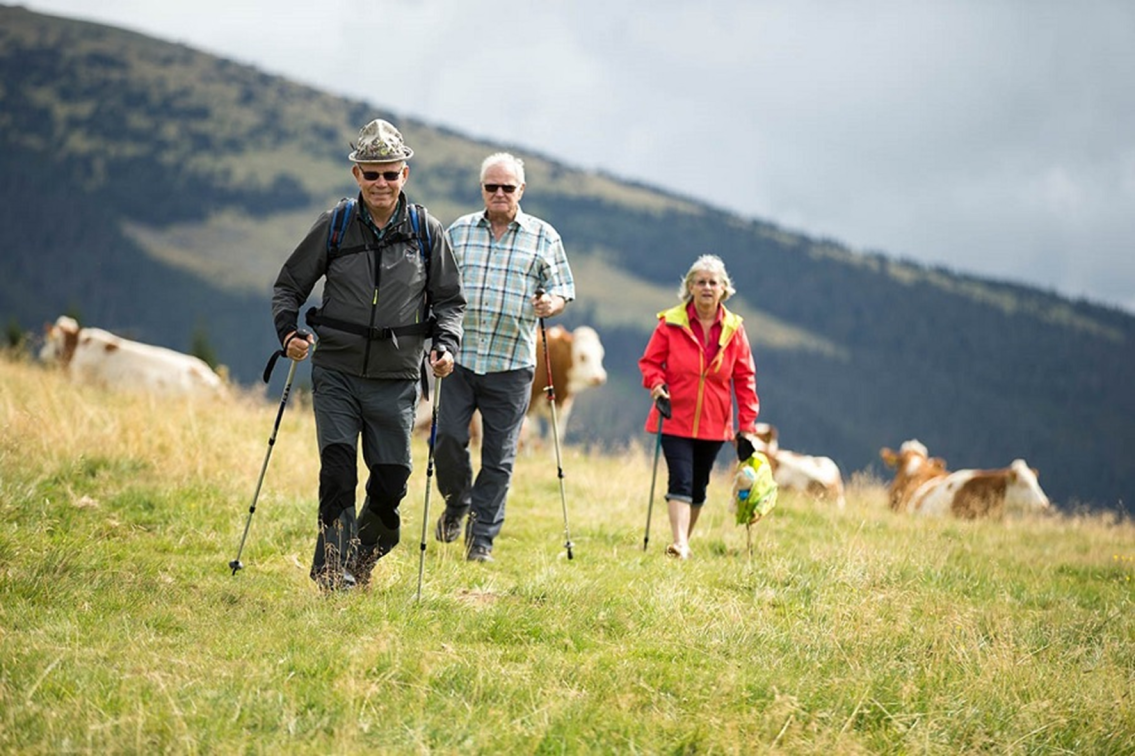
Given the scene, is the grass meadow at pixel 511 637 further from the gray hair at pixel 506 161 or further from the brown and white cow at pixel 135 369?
the brown and white cow at pixel 135 369

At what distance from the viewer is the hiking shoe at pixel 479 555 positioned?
816 centimetres

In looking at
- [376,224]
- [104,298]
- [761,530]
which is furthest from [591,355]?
[104,298]

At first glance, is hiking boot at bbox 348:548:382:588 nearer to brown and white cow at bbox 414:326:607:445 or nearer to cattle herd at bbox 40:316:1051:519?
cattle herd at bbox 40:316:1051:519

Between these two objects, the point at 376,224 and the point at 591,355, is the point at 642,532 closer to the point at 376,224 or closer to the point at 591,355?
the point at 376,224

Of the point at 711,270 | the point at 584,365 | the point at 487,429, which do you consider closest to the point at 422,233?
the point at 487,429

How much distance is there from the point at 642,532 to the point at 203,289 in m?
175

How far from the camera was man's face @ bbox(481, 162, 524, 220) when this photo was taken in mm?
8422

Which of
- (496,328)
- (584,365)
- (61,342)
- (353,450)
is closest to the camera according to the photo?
(353,450)

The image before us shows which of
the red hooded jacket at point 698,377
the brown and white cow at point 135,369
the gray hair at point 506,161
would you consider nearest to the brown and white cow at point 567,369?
the brown and white cow at point 135,369

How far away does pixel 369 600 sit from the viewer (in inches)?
252

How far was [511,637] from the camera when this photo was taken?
19.7 feet

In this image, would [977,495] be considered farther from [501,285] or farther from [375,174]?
[375,174]

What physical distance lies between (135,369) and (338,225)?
14388 millimetres

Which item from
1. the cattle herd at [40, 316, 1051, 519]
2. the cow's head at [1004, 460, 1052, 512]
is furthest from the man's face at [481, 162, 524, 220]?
the cow's head at [1004, 460, 1052, 512]
